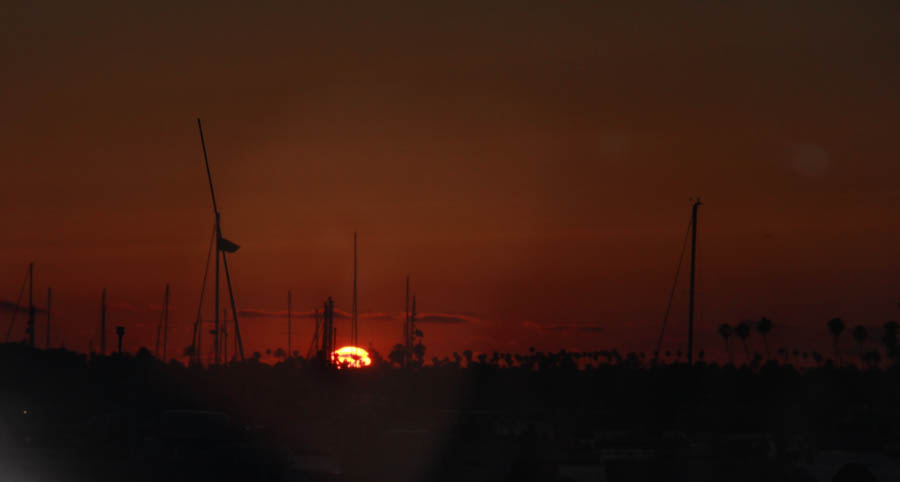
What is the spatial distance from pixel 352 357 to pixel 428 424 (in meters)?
27.6

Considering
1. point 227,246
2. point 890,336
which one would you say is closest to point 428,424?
point 227,246

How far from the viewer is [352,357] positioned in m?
86.1

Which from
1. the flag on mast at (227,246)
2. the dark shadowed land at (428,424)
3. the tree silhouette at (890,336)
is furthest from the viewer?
the tree silhouette at (890,336)

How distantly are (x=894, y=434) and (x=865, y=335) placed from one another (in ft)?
466

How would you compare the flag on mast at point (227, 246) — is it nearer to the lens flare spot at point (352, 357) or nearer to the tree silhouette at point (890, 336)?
the lens flare spot at point (352, 357)

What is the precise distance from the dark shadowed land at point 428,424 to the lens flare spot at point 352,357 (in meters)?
1.76

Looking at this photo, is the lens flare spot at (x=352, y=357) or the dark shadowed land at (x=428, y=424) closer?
the dark shadowed land at (x=428, y=424)

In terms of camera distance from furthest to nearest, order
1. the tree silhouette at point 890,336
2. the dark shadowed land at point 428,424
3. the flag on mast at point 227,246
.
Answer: the tree silhouette at point 890,336 < the flag on mast at point 227,246 < the dark shadowed land at point 428,424

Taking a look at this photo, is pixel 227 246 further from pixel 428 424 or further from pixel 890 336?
pixel 890 336

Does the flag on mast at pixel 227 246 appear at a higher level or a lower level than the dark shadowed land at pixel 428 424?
higher

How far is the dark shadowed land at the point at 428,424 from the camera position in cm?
3030

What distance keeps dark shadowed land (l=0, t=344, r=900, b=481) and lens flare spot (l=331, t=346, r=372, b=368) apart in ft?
5.79

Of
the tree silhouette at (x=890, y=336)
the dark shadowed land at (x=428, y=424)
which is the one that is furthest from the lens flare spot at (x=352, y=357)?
the tree silhouette at (x=890, y=336)

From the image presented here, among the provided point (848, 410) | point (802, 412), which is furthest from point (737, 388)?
point (802, 412)
